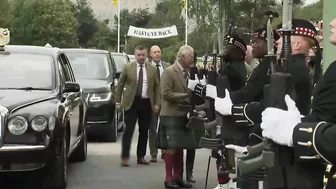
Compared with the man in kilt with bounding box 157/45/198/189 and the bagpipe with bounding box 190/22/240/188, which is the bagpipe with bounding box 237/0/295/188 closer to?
the bagpipe with bounding box 190/22/240/188

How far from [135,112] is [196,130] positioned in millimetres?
2374

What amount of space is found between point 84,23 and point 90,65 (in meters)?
93.8

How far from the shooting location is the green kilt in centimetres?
822

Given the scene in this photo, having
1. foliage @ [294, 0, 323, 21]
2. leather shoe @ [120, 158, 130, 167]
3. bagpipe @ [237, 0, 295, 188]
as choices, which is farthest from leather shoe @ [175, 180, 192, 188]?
bagpipe @ [237, 0, 295, 188]

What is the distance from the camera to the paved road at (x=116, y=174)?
8.46m

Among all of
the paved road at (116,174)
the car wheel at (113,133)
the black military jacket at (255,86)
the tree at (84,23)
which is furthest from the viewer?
the tree at (84,23)

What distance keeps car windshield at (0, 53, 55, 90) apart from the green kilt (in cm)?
140

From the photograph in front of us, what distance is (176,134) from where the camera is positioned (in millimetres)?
8266

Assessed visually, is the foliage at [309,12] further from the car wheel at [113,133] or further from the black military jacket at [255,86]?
the car wheel at [113,133]

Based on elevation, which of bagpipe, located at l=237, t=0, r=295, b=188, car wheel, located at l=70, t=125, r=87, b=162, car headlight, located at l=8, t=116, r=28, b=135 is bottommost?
car wheel, located at l=70, t=125, r=87, b=162

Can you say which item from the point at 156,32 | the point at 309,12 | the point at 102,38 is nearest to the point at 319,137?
the point at 309,12

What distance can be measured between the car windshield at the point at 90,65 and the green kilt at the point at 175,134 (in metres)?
5.03

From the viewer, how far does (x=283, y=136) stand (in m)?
3.23

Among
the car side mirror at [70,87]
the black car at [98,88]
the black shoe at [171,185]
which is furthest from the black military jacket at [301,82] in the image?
the black car at [98,88]
